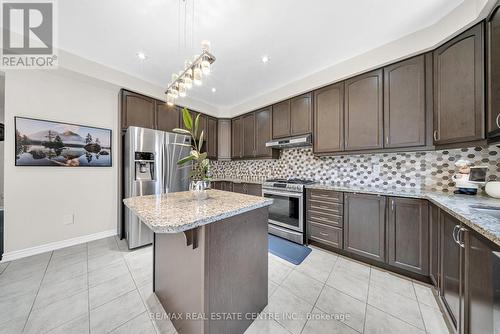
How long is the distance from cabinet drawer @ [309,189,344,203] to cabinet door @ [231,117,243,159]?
201 cm

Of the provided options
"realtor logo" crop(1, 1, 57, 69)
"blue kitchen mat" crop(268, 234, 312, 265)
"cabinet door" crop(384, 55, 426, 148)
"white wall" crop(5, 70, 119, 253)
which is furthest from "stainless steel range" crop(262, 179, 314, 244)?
"realtor logo" crop(1, 1, 57, 69)

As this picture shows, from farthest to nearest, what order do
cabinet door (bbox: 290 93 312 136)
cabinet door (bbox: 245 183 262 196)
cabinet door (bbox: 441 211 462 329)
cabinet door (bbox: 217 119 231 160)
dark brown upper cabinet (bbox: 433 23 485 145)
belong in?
cabinet door (bbox: 217 119 231 160), cabinet door (bbox: 245 183 262 196), cabinet door (bbox: 290 93 312 136), dark brown upper cabinet (bbox: 433 23 485 145), cabinet door (bbox: 441 211 462 329)

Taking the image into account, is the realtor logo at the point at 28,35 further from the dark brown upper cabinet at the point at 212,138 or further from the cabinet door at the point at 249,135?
the cabinet door at the point at 249,135

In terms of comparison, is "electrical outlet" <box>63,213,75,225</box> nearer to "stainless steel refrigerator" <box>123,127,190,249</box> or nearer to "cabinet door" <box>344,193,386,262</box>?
"stainless steel refrigerator" <box>123,127,190,249</box>

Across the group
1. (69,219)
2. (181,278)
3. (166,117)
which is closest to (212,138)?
(166,117)

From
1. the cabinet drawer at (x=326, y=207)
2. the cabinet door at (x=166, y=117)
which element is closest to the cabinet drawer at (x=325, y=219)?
the cabinet drawer at (x=326, y=207)

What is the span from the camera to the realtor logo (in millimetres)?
1732

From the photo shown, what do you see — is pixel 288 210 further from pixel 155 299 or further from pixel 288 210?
pixel 155 299

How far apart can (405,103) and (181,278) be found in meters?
2.90

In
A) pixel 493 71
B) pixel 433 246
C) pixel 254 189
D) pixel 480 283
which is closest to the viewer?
pixel 480 283

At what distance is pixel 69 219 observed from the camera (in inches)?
100

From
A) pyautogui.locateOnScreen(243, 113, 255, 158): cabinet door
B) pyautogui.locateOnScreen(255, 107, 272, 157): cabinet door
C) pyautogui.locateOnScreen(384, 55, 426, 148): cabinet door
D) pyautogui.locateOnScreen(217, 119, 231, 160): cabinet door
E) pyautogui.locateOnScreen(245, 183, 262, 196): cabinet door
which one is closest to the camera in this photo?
pyautogui.locateOnScreen(384, 55, 426, 148): cabinet door

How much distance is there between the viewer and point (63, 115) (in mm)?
2498

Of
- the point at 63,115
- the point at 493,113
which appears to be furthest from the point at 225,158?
the point at 493,113
